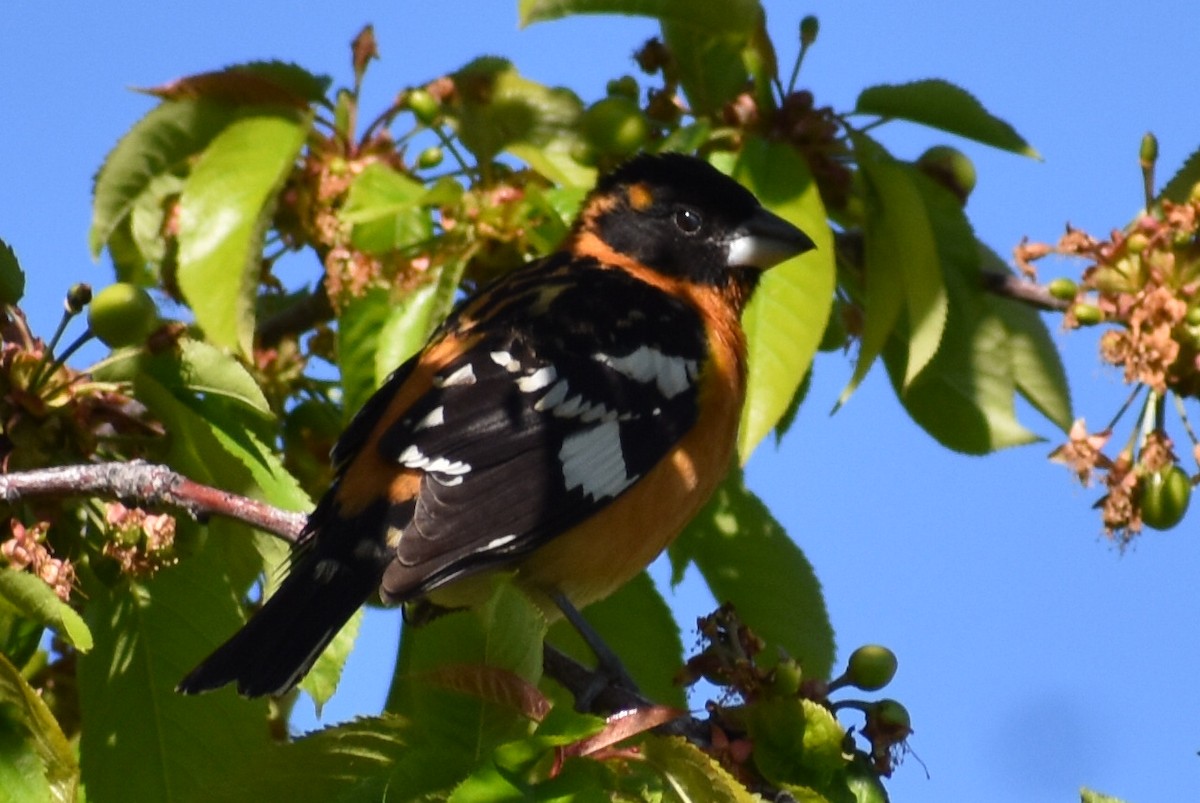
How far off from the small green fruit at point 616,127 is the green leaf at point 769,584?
2.67 feet

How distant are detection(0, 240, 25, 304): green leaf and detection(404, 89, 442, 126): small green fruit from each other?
88cm

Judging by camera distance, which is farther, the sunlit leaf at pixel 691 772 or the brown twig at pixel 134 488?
the brown twig at pixel 134 488

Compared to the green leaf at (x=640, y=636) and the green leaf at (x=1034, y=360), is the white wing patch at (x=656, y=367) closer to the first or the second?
the green leaf at (x=640, y=636)

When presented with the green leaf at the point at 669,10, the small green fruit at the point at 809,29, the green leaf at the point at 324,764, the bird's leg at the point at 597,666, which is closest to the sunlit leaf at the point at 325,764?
the green leaf at the point at 324,764

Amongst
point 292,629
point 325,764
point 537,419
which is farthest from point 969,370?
point 325,764

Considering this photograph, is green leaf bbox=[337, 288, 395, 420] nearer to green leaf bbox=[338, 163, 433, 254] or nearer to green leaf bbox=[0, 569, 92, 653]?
green leaf bbox=[338, 163, 433, 254]

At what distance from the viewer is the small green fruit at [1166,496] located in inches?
136

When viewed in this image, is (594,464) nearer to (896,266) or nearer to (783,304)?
(783,304)

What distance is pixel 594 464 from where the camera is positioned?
3494mm

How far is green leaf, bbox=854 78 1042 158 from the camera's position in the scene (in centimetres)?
362

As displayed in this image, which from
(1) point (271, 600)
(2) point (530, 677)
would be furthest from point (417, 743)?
(1) point (271, 600)

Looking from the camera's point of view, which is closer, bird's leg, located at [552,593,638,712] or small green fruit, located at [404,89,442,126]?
bird's leg, located at [552,593,638,712]

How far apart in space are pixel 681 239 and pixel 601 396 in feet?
2.81

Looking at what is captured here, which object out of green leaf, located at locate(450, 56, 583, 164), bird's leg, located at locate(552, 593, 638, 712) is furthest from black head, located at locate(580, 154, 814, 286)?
bird's leg, located at locate(552, 593, 638, 712)
